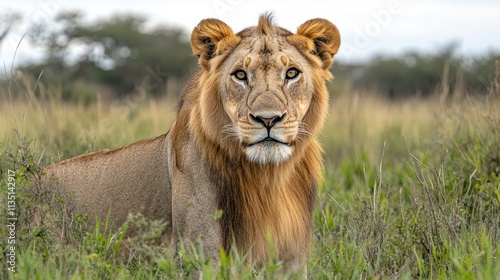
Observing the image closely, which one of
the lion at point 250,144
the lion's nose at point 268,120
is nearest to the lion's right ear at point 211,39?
the lion at point 250,144

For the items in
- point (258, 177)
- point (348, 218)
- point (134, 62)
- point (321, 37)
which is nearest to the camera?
point (258, 177)

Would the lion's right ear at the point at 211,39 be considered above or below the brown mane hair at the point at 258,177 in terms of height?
above

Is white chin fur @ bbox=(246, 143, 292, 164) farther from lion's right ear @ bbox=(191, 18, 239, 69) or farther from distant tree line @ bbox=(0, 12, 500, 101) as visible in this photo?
distant tree line @ bbox=(0, 12, 500, 101)

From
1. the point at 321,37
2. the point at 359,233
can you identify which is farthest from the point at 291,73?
the point at 359,233

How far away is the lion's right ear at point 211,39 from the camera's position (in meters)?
4.07

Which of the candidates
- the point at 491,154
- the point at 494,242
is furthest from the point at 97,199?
the point at 491,154

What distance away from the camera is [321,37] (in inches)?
166

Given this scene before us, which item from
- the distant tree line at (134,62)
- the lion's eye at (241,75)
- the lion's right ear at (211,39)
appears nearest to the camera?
the lion's eye at (241,75)

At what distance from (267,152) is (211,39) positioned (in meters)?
0.75

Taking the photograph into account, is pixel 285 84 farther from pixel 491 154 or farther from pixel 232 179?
pixel 491 154

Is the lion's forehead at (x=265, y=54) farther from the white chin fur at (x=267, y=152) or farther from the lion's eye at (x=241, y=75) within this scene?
the white chin fur at (x=267, y=152)

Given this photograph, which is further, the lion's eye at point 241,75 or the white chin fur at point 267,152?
the lion's eye at point 241,75

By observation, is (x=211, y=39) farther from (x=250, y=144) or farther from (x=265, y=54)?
Result: (x=250, y=144)

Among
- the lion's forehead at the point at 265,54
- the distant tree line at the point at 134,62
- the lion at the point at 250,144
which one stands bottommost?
the distant tree line at the point at 134,62
